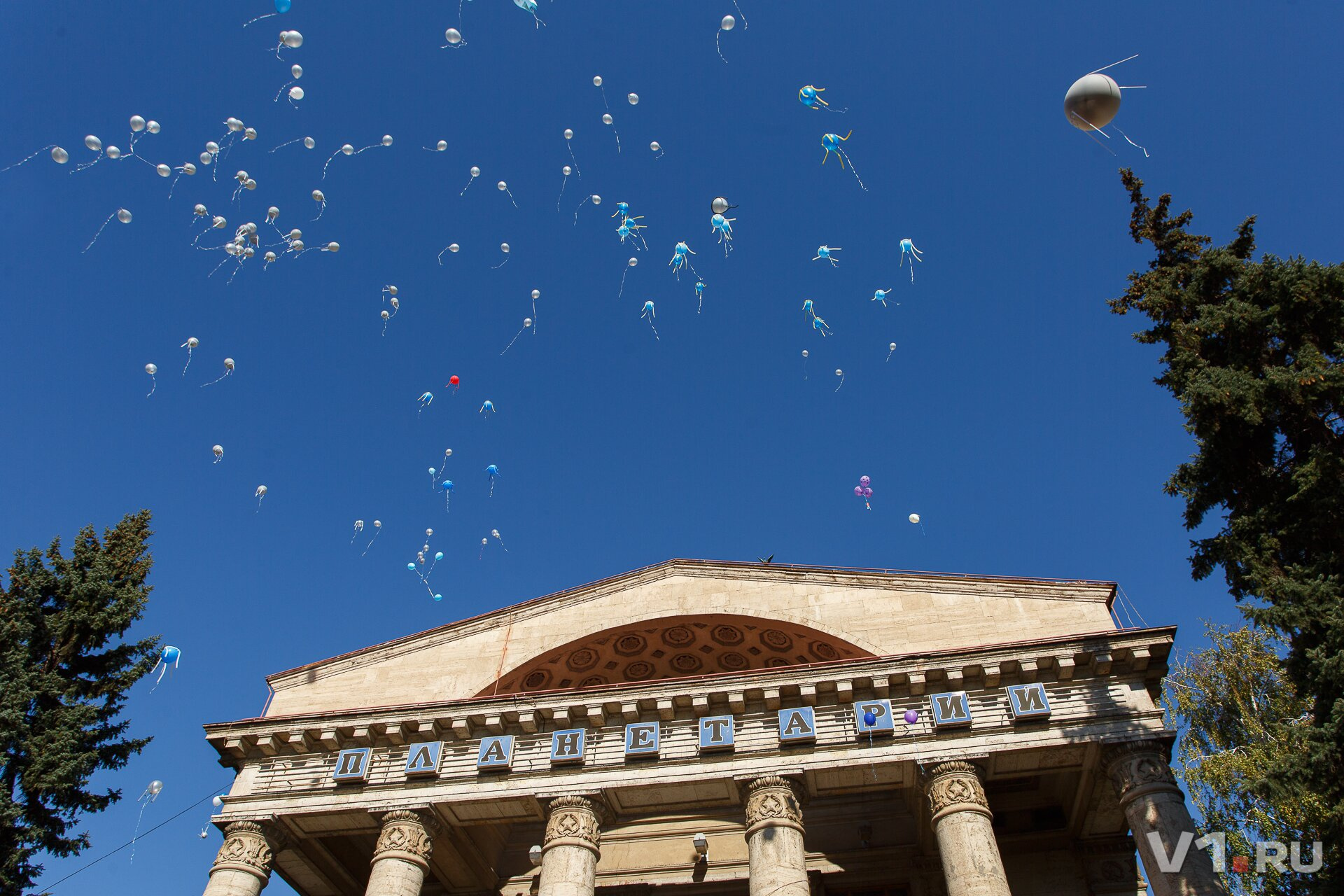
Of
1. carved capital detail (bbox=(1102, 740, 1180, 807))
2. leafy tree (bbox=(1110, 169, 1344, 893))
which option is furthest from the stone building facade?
leafy tree (bbox=(1110, 169, 1344, 893))

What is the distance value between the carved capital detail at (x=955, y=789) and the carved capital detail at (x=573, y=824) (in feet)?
20.2

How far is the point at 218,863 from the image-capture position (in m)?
16.7

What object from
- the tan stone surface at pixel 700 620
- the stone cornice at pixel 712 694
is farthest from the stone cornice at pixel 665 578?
the stone cornice at pixel 712 694

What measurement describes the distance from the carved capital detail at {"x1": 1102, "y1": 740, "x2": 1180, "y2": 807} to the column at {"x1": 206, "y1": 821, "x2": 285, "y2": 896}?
15806mm

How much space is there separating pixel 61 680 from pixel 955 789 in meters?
17.2

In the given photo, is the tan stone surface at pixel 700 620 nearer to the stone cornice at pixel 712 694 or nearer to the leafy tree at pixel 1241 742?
the stone cornice at pixel 712 694

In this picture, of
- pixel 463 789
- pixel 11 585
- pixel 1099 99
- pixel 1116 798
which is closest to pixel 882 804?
pixel 1116 798

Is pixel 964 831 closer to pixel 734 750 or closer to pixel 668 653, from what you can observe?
pixel 734 750

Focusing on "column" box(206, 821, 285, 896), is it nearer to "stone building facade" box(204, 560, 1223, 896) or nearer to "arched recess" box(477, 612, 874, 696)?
"stone building facade" box(204, 560, 1223, 896)

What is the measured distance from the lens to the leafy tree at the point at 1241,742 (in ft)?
59.4

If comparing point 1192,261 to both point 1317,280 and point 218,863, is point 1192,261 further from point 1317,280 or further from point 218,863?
point 218,863

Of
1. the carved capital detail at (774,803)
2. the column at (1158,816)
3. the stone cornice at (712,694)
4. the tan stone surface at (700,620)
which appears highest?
the tan stone surface at (700,620)

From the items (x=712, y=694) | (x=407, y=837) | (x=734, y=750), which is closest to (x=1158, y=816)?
(x=734, y=750)

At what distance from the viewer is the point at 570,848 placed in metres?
16.0
